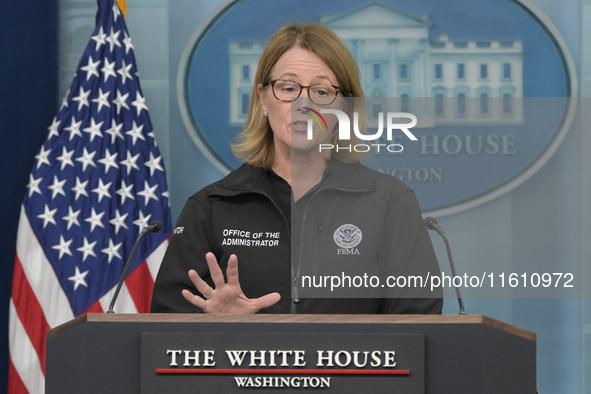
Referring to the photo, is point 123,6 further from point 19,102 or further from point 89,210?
point 89,210

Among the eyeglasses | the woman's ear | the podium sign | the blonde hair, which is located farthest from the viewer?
the woman's ear

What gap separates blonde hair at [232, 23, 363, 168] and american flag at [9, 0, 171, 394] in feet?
4.46

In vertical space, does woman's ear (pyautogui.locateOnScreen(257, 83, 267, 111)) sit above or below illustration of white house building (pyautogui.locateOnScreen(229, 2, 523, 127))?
→ below

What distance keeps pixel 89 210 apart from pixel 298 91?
5.71 ft

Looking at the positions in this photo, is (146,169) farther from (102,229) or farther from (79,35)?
(79,35)

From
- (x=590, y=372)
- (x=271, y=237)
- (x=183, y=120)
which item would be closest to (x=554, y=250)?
(x=271, y=237)

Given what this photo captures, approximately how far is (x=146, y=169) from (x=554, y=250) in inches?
98.3

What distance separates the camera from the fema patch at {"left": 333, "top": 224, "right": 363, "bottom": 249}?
6.15ft

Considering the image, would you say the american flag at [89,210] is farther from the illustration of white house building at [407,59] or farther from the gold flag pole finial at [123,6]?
the illustration of white house building at [407,59]

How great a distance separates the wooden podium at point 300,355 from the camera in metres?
1.60

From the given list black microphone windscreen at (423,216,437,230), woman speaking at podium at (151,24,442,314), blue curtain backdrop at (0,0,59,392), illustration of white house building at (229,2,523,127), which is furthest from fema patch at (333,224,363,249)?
blue curtain backdrop at (0,0,59,392)

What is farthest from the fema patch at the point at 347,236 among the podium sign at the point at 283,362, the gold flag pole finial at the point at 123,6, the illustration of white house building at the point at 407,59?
the gold flag pole finial at the point at 123,6

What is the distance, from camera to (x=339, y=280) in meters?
1.87

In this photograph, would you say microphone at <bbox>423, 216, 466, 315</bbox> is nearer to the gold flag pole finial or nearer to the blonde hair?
the blonde hair
